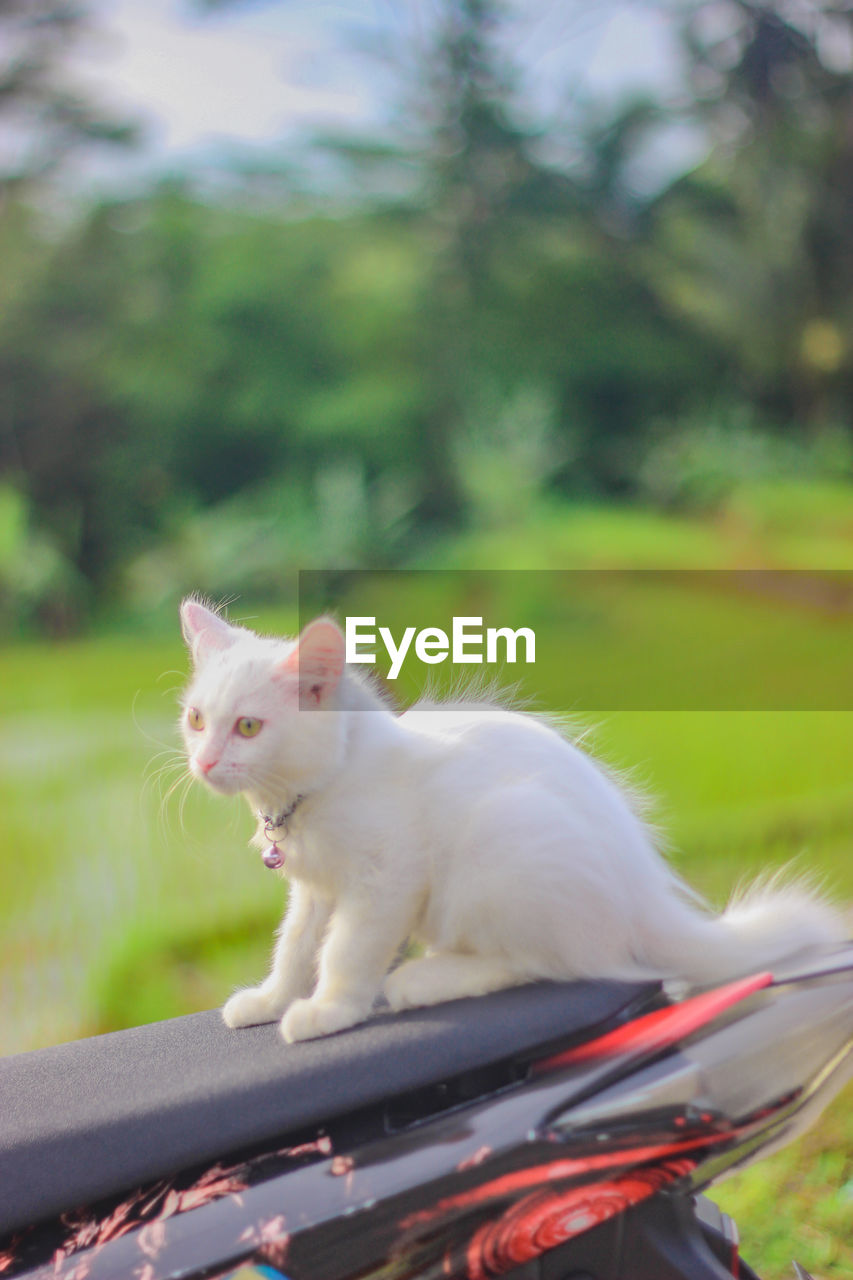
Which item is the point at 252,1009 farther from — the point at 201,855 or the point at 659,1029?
the point at 201,855

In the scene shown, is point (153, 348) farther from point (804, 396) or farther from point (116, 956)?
point (116, 956)

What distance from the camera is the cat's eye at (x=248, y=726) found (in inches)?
33.3

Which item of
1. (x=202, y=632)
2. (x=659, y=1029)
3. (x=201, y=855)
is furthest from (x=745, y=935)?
(x=201, y=855)

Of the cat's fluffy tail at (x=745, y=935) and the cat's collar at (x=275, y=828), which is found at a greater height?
the cat's collar at (x=275, y=828)

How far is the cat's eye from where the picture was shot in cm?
85

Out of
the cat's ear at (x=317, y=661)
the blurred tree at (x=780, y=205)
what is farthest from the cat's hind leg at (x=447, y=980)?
the blurred tree at (x=780, y=205)

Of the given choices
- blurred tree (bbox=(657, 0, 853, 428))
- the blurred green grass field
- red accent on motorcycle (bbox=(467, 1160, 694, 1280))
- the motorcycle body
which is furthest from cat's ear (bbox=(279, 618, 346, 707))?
blurred tree (bbox=(657, 0, 853, 428))

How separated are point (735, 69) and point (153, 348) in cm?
421

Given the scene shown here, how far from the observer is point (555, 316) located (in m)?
7.55

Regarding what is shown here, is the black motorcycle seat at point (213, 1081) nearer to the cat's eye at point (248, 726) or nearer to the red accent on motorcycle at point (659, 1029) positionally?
the red accent on motorcycle at point (659, 1029)

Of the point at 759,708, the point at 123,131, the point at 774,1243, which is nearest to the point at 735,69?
the point at 123,131

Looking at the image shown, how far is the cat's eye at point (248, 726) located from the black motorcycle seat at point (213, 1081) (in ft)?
0.81

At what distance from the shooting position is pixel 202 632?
2.97ft

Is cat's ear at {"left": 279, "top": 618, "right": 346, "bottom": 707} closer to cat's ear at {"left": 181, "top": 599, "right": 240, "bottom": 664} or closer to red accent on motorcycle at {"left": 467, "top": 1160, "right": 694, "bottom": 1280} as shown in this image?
cat's ear at {"left": 181, "top": 599, "right": 240, "bottom": 664}
